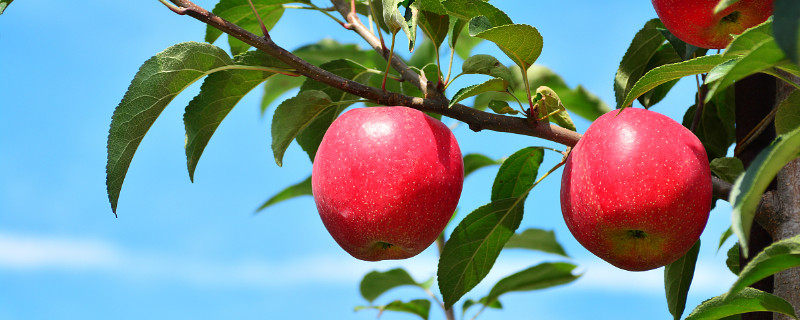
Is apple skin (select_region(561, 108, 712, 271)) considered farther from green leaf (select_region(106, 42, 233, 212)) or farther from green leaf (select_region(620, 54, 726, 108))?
green leaf (select_region(106, 42, 233, 212))

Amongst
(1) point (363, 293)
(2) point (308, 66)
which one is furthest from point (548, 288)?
(2) point (308, 66)

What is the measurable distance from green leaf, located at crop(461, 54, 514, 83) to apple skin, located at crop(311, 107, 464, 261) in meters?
0.11

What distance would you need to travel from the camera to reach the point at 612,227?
107 cm

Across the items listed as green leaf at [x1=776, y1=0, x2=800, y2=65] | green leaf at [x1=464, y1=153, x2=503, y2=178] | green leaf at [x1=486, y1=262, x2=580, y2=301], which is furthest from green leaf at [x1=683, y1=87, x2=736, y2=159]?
green leaf at [x1=776, y1=0, x2=800, y2=65]

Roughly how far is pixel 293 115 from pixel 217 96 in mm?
136

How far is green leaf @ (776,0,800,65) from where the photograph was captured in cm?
61

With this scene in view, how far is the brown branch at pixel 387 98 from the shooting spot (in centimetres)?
109

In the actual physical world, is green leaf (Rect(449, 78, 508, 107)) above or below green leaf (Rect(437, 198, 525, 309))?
above

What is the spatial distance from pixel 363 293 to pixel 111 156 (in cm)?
120

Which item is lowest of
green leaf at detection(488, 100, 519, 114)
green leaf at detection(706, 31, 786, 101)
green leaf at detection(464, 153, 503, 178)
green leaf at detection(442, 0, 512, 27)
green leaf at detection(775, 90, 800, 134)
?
green leaf at detection(706, 31, 786, 101)

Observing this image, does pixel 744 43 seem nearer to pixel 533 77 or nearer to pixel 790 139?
pixel 790 139

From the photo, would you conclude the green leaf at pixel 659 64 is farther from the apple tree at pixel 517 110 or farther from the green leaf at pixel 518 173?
the green leaf at pixel 518 173

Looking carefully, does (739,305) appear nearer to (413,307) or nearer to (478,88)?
(478,88)

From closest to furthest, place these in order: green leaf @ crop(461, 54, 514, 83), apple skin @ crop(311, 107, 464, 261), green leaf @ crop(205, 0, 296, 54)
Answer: apple skin @ crop(311, 107, 464, 261)
green leaf @ crop(461, 54, 514, 83)
green leaf @ crop(205, 0, 296, 54)
